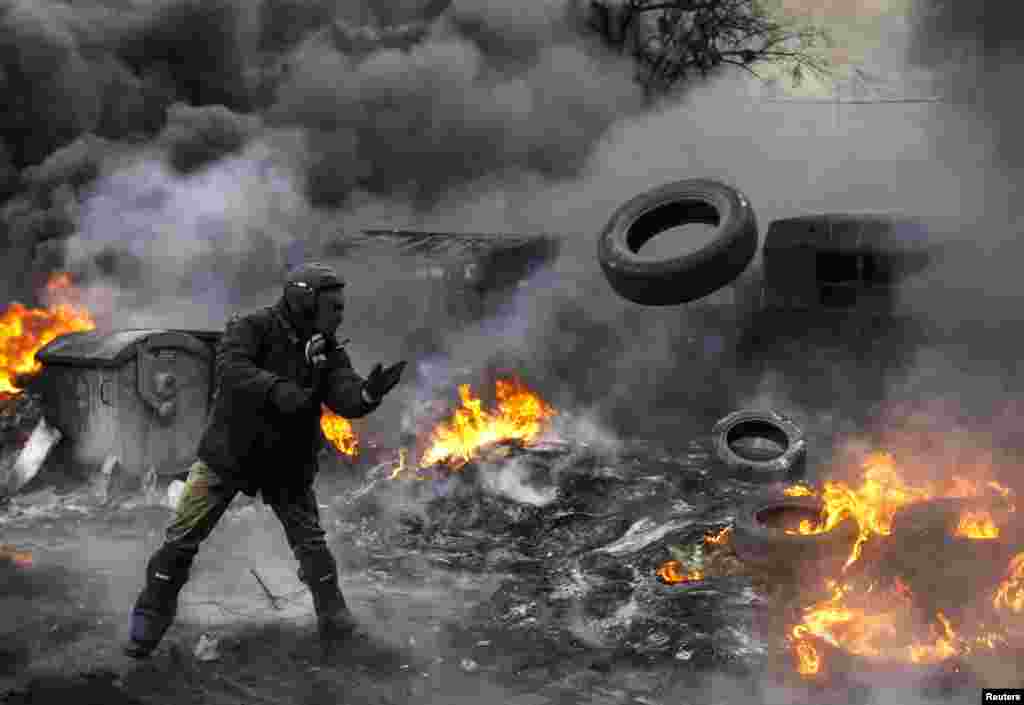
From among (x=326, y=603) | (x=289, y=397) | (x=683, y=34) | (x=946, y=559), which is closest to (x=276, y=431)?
(x=289, y=397)

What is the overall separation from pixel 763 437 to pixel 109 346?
5866 millimetres

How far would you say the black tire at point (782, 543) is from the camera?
540 cm

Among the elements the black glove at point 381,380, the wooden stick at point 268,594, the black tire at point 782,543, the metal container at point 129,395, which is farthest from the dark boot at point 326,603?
the metal container at point 129,395

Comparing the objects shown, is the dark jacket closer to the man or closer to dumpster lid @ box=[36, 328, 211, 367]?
the man

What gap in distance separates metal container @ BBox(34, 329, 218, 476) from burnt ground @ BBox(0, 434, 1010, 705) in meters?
0.51

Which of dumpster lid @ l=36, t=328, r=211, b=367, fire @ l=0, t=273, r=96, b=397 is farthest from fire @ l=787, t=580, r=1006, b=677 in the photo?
fire @ l=0, t=273, r=96, b=397

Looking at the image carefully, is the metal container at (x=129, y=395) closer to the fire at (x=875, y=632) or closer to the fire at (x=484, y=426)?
the fire at (x=484, y=426)

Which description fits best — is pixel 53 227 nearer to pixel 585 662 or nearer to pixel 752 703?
pixel 585 662

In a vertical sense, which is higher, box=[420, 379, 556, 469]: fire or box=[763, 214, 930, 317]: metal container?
box=[763, 214, 930, 317]: metal container

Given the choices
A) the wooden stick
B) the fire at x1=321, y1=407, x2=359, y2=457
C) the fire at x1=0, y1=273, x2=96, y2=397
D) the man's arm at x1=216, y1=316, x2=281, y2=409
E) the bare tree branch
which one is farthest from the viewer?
the bare tree branch

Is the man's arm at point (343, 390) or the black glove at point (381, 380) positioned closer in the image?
the black glove at point (381, 380)

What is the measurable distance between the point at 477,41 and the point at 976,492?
39.9ft

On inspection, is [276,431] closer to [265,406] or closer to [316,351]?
[265,406]

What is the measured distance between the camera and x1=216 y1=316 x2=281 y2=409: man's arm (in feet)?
14.7
